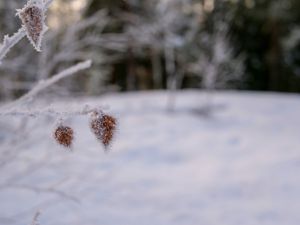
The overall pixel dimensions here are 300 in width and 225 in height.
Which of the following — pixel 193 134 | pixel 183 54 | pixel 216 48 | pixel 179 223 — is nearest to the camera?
pixel 179 223

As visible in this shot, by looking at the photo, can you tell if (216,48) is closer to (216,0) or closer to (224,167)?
(216,0)

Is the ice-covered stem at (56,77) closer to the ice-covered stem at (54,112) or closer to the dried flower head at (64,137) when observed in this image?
the ice-covered stem at (54,112)

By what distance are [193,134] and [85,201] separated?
3.61 metres

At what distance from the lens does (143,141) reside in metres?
9.23

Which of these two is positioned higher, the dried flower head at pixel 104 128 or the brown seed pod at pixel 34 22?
the brown seed pod at pixel 34 22

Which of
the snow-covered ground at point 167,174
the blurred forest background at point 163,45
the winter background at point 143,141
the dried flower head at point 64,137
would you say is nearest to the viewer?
the dried flower head at point 64,137

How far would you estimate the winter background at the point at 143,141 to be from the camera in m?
5.43

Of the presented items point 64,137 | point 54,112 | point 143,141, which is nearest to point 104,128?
point 64,137

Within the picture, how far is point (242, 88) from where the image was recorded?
22.1 m

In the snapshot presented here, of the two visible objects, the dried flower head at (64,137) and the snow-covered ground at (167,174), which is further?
the snow-covered ground at (167,174)

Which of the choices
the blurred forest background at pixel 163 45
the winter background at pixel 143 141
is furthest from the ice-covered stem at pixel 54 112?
the blurred forest background at pixel 163 45

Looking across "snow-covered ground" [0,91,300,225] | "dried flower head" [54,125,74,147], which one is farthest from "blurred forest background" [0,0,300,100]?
"dried flower head" [54,125,74,147]

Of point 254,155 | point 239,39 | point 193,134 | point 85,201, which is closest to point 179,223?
point 85,201

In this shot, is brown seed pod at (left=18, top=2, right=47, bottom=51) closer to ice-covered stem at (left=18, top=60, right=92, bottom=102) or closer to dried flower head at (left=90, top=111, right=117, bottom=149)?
dried flower head at (left=90, top=111, right=117, bottom=149)
